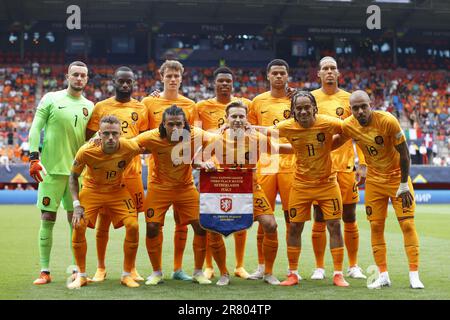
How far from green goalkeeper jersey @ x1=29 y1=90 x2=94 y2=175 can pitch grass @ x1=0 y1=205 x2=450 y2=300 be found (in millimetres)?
1387

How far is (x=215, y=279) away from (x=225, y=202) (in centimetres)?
116

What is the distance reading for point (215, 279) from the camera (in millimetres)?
8125

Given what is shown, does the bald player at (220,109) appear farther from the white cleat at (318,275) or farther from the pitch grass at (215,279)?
the white cleat at (318,275)

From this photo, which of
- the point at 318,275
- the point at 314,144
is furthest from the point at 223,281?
the point at 314,144

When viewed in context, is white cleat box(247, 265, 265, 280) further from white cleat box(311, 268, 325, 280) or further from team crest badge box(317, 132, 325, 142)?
team crest badge box(317, 132, 325, 142)

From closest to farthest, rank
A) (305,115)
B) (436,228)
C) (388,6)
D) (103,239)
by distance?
(305,115)
(103,239)
(436,228)
(388,6)

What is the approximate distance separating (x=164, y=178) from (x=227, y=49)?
3338cm

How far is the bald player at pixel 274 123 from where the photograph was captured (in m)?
8.32

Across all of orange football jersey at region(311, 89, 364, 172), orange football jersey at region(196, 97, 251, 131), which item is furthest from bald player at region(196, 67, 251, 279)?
orange football jersey at region(311, 89, 364, 172)

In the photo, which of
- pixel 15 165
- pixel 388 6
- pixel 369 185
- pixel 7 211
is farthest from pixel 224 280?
pixel 388 6

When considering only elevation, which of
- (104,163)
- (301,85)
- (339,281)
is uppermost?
(301,85)

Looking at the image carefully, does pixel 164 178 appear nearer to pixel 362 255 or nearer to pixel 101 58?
pixel 362 255

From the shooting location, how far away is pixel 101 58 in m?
39.8

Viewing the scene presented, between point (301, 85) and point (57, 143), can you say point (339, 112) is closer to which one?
point (57, 143)
